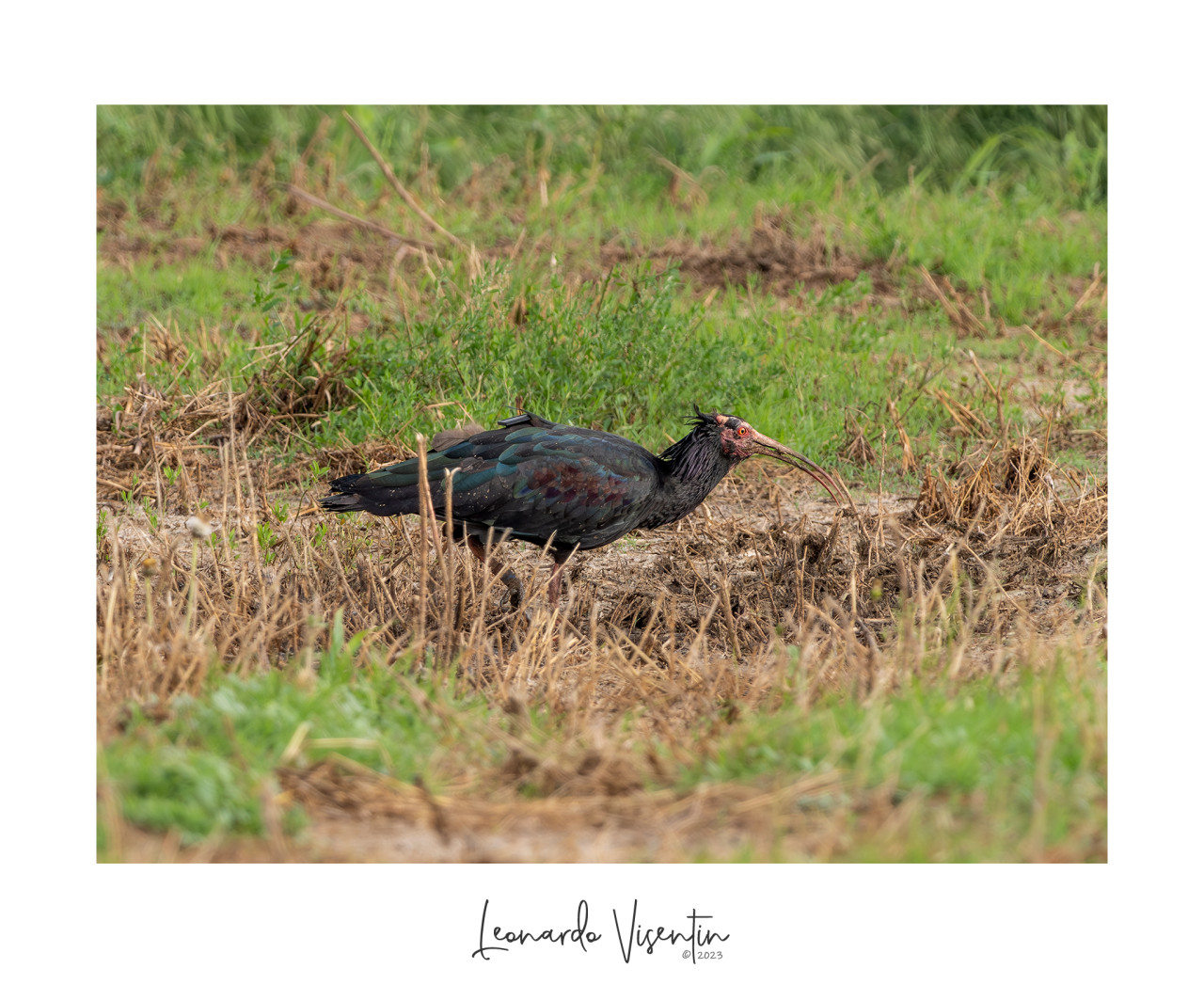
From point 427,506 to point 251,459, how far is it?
2909mm

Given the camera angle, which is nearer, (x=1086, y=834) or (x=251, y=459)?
(x=1086, y=834)

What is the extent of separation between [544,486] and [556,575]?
424 millimetres

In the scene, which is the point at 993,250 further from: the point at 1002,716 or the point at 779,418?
the point at 1002,716

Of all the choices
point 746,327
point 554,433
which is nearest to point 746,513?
point 554,433

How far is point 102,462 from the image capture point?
7402 millimetres

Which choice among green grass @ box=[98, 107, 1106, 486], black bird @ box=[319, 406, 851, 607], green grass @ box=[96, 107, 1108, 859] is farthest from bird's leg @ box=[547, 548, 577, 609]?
green grass @ box=[98, 107, 1106, 486]

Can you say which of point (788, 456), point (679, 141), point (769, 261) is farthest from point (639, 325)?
point (679, 141)

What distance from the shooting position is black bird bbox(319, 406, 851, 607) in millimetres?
5613

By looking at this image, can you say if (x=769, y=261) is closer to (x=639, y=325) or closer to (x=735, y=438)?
(x=639, y=325)

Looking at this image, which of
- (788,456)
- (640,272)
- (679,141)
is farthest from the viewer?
(679,141)

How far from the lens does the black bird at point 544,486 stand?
561cm

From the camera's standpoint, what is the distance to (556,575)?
5.79 metres

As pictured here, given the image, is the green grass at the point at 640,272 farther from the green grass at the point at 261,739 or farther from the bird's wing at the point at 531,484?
the green grass at the point at 261,739

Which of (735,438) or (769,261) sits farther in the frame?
(769,261)
